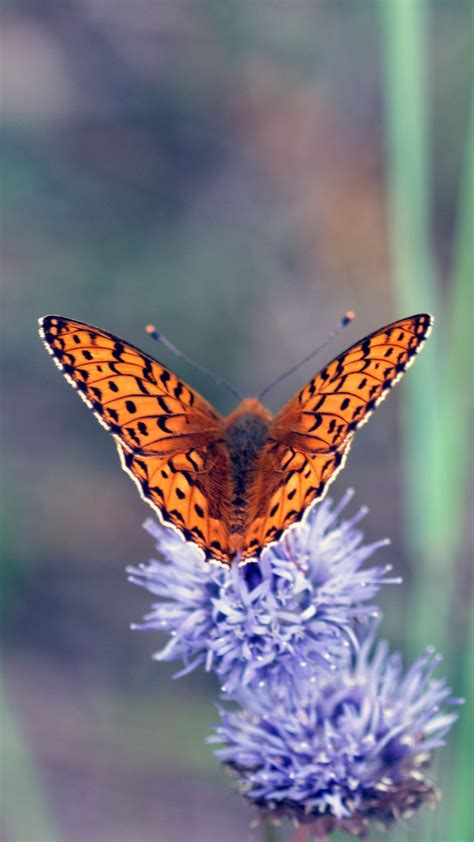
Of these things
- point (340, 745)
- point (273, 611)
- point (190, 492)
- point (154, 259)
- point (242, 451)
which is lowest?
point (340, 745)

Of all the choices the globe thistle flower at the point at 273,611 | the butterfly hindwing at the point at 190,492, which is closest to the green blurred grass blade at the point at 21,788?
the globe thistle flower at the point at 273,611

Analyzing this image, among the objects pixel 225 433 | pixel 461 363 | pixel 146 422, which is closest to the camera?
pixel 146 422

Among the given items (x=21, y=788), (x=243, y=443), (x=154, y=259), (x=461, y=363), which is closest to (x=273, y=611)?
(x=243, y=443)

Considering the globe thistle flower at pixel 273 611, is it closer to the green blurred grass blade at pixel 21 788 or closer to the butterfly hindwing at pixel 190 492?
the butterfly hindwing at pixel 190 492

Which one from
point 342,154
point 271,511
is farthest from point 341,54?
point 271,511

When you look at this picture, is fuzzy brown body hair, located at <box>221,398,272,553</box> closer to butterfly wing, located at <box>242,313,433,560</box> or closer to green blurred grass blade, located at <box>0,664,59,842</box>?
butterfly wing, located at <box>242,313,433,560</box>

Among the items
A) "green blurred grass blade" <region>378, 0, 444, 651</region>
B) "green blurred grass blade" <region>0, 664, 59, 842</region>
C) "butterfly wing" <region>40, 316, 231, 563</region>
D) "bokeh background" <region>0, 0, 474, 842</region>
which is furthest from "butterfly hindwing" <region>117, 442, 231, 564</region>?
"bokeh background" <region>0, 0, 474, 842</region>

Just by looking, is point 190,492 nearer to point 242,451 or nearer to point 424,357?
point 242,451
